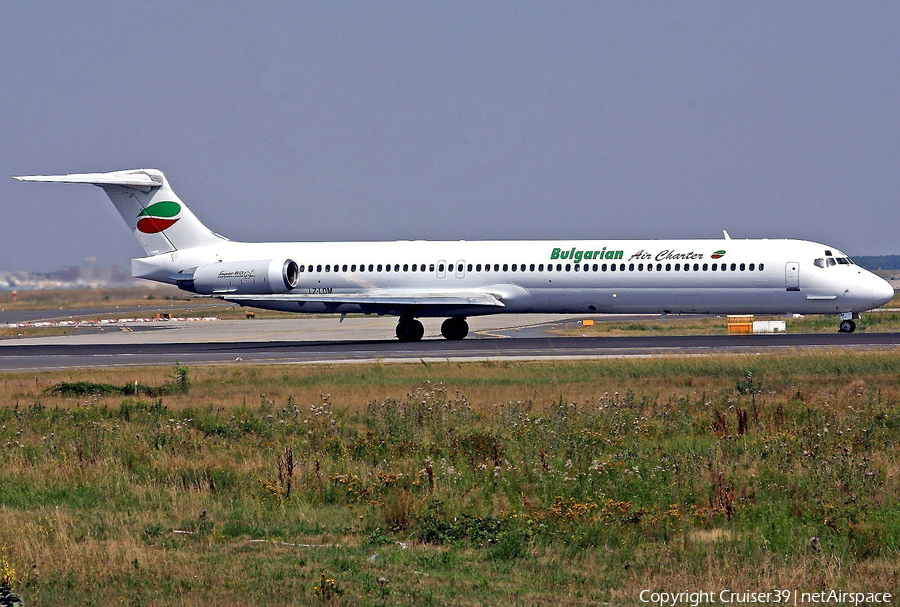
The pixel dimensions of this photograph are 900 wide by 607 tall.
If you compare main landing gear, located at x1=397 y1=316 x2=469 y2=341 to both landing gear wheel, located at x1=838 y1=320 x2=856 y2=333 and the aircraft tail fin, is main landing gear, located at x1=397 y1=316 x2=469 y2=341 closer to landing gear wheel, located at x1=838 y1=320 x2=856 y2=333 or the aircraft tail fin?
the aircraft tail fin

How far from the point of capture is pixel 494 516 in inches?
440

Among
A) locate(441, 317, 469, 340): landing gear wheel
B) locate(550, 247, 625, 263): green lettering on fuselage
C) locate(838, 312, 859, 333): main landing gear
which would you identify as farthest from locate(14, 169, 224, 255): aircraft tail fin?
locate(838, 312, 859, 333): main landing gear

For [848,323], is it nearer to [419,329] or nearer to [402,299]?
[419,329]

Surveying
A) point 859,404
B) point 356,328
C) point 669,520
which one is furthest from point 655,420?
point 356,328

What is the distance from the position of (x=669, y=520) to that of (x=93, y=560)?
5.63m

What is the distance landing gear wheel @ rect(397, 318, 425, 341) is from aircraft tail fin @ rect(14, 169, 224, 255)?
895cm

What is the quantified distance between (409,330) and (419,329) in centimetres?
42

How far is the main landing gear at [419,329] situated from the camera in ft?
130

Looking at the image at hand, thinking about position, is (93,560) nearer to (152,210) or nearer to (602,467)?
(602,467)

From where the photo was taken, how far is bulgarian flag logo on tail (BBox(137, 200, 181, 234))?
138ft

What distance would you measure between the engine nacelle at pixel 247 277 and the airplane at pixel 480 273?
A: 0.05m

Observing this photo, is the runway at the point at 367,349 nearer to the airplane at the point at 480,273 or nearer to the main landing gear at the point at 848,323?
the main landing gear at the point at 848,323

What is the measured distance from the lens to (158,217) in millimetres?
42125

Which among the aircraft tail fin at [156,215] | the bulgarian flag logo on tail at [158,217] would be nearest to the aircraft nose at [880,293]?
the aircraft tail fin at [156,215]
